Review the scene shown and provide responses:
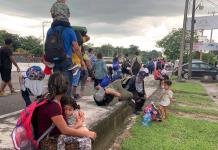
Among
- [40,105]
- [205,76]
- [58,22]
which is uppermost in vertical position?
[58,22]

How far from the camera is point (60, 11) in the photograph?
5.30m

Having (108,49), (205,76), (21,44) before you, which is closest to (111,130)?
(205,76)

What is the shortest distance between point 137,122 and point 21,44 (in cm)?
8745

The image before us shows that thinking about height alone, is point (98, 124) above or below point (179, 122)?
above

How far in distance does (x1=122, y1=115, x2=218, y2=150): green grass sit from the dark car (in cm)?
2059

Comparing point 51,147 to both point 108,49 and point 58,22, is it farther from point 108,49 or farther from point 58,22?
point 108,49

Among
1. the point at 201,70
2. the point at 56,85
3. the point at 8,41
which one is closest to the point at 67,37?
the point at 56,85

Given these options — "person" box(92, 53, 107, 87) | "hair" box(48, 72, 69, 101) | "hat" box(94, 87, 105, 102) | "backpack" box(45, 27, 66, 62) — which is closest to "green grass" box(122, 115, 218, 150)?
"hat" box(94, 87, 105, 102)

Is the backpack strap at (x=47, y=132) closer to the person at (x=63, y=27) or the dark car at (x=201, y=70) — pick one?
the person at (x=63, y=27)

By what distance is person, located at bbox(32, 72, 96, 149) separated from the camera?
327cm

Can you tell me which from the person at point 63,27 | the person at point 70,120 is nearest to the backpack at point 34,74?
the person at point 63,27

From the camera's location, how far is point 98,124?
5578 millimetres

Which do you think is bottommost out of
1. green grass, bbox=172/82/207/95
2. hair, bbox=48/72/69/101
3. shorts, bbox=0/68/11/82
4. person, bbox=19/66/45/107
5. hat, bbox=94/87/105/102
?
green grass, bbox=172/82/207/95

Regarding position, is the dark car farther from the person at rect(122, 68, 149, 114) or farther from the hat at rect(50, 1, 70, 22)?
the hat at rect(50, 1, 70, 22)
